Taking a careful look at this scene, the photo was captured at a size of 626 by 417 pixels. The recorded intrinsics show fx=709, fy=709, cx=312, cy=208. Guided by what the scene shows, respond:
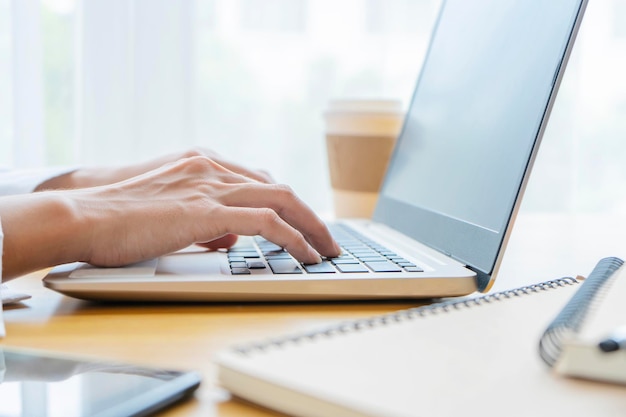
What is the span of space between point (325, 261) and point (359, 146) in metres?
0.58

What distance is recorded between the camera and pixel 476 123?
767mm

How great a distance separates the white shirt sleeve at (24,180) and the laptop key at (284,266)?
355 millimetres

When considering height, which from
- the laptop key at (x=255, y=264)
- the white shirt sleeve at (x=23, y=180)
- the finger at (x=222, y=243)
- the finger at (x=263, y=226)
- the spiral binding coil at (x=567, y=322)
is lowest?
the finger at (x=222, y=243)

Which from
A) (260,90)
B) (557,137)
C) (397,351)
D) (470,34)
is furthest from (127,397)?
(557,137)

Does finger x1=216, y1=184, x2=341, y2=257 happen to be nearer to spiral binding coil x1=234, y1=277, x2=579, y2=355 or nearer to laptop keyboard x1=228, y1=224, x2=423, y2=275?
laptop keyboard x1=228, y1=224, x2=423, y2=275

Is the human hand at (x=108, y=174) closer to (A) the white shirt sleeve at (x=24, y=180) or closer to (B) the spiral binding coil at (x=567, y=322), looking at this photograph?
(A) the white shirt sleeve at (x=24, y=180)

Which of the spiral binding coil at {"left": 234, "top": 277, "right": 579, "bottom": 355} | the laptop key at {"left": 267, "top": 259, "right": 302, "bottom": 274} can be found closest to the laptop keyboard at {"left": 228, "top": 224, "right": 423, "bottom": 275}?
the laptop key at {"left": 267, "top": 259, "right": 302, "bottom": 274}

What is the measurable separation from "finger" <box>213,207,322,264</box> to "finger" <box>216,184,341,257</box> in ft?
0.11

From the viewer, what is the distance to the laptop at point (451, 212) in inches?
22.6

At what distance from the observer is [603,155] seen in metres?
2.03

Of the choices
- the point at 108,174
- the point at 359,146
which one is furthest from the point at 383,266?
the point at 359,146

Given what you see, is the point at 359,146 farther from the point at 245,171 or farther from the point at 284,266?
the point at 284,266

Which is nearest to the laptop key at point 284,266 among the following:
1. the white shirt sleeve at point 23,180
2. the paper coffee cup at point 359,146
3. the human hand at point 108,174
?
the human hand at point 108,174

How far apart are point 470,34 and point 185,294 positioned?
54cm
